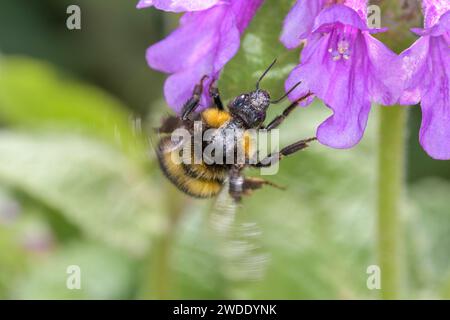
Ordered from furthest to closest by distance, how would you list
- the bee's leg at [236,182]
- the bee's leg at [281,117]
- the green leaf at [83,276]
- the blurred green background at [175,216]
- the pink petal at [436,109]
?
the green leaf at [83,276]
the blurred green background at [175,216]
the bee's leg at [236,182]
the bee's leg at [281,117]
the pink petal at [436,109]

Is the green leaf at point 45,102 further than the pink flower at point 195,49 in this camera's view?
Yes

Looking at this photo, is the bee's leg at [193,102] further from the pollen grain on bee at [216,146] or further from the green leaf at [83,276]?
the green leaf at [83,276]

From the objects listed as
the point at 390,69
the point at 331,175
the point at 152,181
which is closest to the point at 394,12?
the point at 390,69

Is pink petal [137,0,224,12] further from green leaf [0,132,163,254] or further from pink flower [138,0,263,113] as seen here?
green leaf [0,132,163,254]

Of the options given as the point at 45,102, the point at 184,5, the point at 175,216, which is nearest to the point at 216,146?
the point at 184,5

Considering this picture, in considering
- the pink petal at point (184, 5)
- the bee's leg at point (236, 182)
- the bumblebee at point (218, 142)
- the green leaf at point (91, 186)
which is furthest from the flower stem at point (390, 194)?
the green leaf at point (91, 186)
